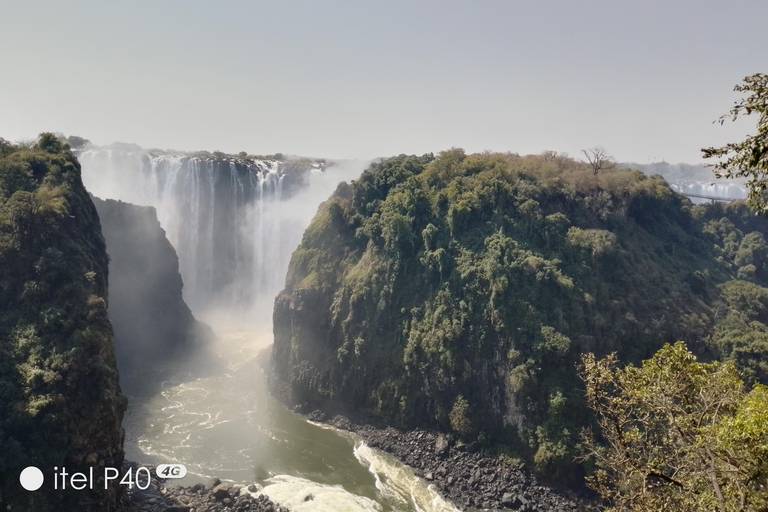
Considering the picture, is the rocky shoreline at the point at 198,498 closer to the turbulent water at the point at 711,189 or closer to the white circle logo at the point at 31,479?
the white circle logo at the point at 31,479

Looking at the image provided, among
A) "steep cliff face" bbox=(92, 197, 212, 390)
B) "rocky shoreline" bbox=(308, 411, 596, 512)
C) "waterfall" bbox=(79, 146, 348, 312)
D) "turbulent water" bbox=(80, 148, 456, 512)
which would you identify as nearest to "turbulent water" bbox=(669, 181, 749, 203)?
"turbulent water" bbox=(80, 148, 456, 512)

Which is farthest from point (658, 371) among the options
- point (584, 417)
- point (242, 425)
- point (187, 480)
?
point (242, 425)

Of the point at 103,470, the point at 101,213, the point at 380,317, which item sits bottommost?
the point at 103,470

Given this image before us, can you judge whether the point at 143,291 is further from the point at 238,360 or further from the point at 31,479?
the point at 31,479

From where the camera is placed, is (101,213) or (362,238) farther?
(101,213)

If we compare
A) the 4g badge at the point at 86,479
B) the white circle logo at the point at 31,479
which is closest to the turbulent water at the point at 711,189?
the 4g badge at the point at 86,479

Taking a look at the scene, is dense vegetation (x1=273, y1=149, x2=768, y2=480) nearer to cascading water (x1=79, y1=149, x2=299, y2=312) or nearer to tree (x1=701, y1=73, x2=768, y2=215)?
cascading water (x1=79, y1=149, x2=299, y2=312)

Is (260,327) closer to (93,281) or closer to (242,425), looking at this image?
(242,425)
